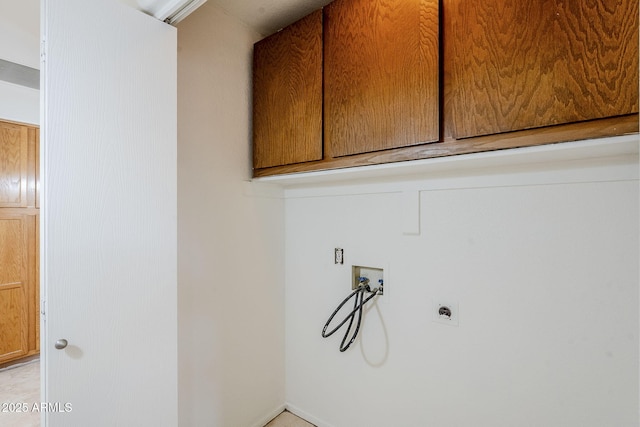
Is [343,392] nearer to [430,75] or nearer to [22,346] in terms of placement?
[430,75]

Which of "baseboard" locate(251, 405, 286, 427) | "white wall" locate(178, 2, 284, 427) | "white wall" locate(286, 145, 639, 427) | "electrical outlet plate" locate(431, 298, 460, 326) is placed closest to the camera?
"white wall" locate(286, 145, 639, 427)

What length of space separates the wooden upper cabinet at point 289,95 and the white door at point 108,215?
59cm

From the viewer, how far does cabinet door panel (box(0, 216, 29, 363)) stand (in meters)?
2.54

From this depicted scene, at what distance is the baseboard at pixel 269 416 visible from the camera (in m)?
1.86

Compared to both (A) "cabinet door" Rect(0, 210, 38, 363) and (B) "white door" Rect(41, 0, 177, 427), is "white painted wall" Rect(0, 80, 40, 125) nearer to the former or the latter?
(A) "cabinet door" Rect(0, 210, 38, 363)

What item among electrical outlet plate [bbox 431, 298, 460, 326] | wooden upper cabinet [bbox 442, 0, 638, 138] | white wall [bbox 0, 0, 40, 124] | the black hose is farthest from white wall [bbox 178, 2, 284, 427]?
wooden upper cabinet [bbox 442, 0, 638, 138]

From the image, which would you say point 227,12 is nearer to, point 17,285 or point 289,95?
point 289,95

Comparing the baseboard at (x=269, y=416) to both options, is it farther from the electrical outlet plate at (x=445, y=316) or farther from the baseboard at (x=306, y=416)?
the electrical outlet plate at (x=445, y=316)

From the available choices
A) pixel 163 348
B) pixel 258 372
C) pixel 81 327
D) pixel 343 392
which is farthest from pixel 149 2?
pixel 343 392

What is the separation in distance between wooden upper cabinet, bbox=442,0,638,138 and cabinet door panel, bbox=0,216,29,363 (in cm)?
355

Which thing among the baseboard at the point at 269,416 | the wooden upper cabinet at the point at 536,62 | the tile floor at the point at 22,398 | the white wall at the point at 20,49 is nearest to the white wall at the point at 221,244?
the baseboard at the point at 269,416

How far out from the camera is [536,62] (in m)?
0.96

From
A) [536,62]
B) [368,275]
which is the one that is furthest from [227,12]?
[368,275]

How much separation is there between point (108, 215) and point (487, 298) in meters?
1.56
